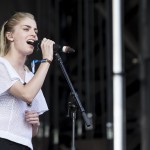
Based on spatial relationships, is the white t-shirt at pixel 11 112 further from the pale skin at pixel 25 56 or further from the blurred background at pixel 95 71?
the blurred background at pixel 95 71

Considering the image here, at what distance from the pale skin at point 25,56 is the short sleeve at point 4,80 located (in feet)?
0.05

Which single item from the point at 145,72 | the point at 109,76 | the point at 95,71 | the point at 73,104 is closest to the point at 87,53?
the point at 95,71

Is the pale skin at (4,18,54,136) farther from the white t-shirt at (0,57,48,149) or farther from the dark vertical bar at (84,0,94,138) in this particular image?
the dark vertical bar at (84,0,94,138)

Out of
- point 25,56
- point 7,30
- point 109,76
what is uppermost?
point 7,30

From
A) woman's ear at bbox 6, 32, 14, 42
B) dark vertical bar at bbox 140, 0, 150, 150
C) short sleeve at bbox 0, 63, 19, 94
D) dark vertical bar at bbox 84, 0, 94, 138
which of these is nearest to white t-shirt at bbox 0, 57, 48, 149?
short sleeve at bbox 0, 63, 19, 94

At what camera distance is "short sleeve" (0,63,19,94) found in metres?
2.04

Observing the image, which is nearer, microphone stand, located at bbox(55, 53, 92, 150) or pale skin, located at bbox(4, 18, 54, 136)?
pale skin, located at bbox(4, 18, 54, 136)

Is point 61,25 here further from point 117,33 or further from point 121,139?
point 121,139

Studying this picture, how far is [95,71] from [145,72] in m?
0.48

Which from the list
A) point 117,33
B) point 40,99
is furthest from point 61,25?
point 40,99

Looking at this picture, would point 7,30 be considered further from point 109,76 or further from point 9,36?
point 109,76

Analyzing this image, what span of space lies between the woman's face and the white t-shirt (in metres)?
0.08

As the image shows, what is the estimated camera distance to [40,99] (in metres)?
2.25

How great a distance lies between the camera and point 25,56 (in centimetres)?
215
